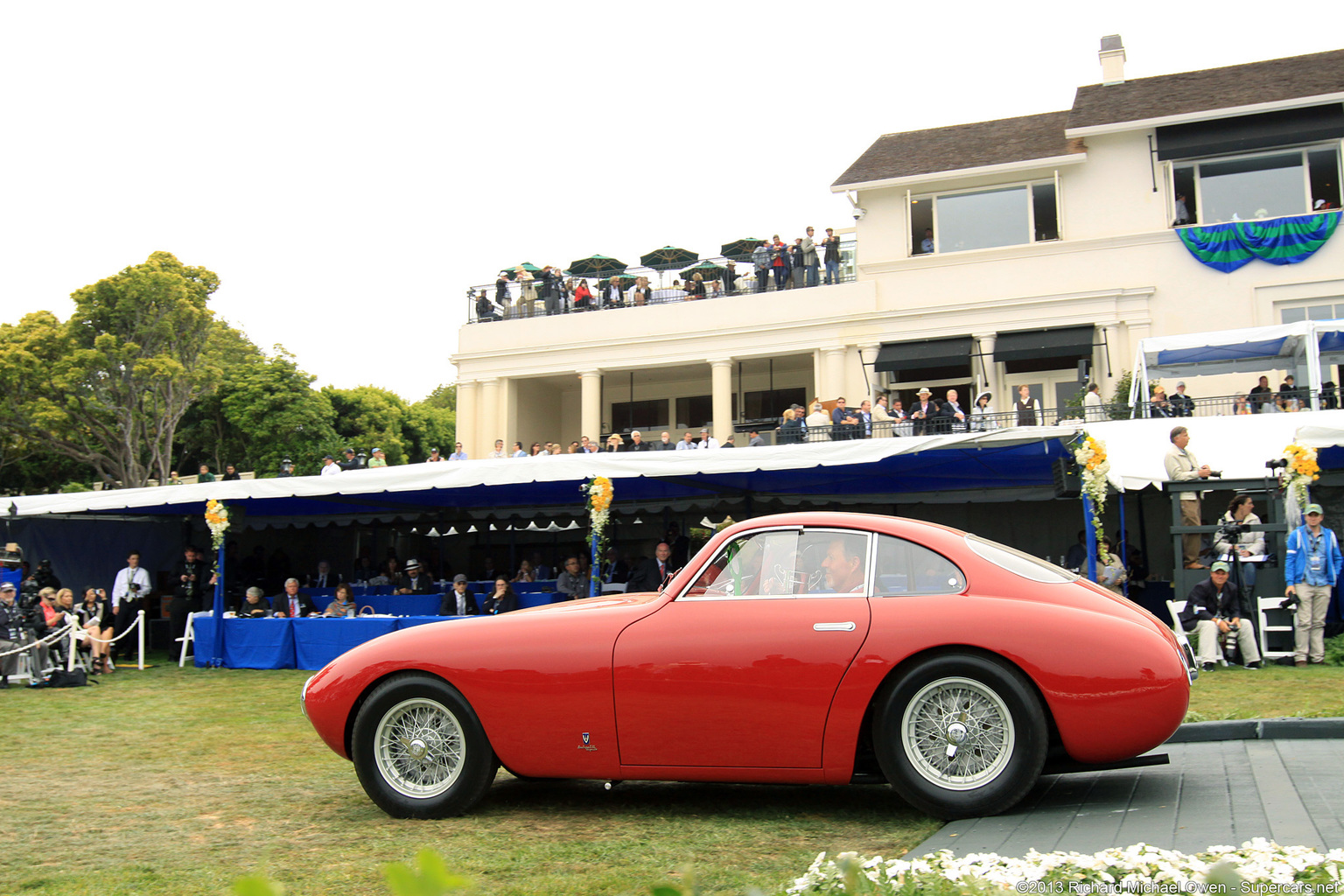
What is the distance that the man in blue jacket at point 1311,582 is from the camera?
11250mm

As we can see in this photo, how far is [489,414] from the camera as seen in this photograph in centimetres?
3139

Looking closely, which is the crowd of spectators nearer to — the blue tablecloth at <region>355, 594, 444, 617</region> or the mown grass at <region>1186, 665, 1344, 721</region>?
the blue tablecloth at <region>355, 594, 444, 617</region>

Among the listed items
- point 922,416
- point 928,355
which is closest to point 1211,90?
point 928,355

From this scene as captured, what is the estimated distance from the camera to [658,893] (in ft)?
3.65

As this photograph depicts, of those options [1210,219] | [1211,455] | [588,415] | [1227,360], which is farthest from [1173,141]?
[588,415]

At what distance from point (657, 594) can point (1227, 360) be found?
17.0 m

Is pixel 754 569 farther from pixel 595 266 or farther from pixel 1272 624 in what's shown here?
pixel 595 266

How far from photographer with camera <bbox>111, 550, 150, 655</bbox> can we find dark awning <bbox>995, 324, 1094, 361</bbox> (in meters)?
19.1

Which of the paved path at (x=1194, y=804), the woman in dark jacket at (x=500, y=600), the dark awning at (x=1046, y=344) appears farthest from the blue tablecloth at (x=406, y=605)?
the dark awning at (x=1046, y=344)

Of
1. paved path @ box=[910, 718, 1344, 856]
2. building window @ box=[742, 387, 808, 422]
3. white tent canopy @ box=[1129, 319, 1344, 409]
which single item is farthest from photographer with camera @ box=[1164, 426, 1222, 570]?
building window @ box=[742, 387, 808, 422]

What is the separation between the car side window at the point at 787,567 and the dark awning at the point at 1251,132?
24.0 m

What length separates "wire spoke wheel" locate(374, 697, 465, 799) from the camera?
18.6 ft

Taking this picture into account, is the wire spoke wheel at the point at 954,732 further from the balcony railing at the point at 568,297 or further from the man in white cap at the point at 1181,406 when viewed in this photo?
the balcony railing at the point at 568,297

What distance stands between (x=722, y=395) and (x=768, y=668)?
78.7 feet
